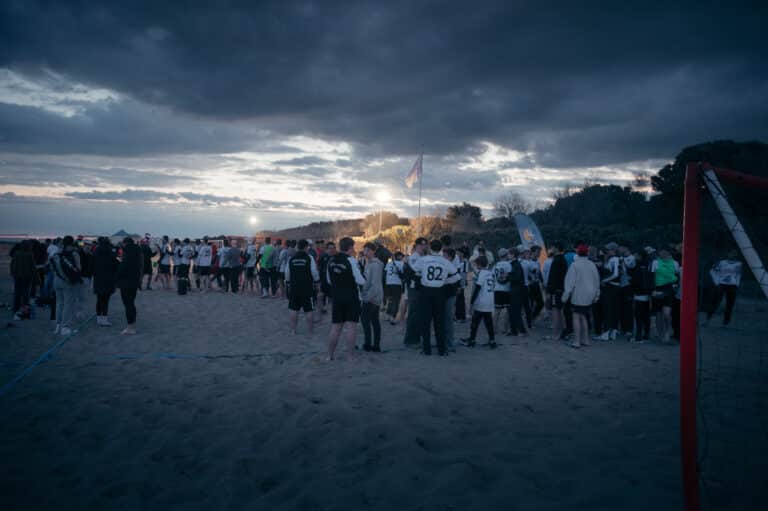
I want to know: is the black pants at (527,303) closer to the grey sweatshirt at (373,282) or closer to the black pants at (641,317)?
the black pants at (641,317)

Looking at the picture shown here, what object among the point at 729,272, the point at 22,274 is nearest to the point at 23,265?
the point at 22,274

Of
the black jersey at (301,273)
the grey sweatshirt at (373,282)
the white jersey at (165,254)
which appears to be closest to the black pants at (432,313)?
the grey sweatshirt at (373,282)

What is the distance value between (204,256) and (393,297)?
8193 millimetres

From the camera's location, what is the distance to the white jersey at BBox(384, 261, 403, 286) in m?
9.85

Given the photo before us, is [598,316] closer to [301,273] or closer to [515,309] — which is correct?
[515,309]

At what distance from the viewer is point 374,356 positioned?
7.23m

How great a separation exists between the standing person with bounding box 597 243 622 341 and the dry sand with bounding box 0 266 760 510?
157 cm

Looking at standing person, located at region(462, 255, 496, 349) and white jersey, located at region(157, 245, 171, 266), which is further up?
white jersey, located at region(157, 245, 171, 266)

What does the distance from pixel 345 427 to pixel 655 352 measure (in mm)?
6405

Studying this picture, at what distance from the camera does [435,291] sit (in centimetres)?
724

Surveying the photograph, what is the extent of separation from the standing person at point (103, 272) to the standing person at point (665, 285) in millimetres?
11347

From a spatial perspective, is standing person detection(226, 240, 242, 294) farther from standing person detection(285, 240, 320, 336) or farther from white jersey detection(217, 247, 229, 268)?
standing person detection(285, 240, 320, 336)

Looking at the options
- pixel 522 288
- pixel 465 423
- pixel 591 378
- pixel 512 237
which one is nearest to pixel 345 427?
pixel 465 423

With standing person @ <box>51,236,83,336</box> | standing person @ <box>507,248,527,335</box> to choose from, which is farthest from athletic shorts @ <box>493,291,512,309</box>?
standing person @ <box>51,236,83,336</box>
